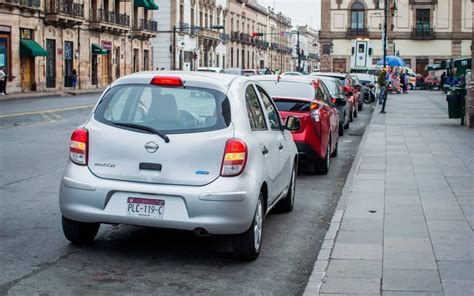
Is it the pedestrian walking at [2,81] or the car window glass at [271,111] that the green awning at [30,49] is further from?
the car window glass at [271,111]

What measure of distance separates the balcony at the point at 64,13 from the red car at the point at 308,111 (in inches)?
1473

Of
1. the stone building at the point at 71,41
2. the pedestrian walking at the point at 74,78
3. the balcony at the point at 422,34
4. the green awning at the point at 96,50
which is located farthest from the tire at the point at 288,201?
the balcony at the point at 422,34

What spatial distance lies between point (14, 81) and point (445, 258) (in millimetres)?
40916

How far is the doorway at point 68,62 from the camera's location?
52.3 metres

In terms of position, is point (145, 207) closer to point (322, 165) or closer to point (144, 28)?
point (322, 165)

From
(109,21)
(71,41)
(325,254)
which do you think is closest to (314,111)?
(325,254)

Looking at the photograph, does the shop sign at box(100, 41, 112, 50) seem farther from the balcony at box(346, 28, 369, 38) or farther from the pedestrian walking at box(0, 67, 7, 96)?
the balcony at box(346, 28, 369, 38)

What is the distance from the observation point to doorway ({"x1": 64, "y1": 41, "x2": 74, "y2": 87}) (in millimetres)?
52344

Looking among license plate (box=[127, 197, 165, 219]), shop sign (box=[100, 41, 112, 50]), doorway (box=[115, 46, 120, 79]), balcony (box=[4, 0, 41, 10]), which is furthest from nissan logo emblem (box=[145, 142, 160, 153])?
doorway (box=[115, 46, 120, 79])

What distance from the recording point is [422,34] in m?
77.7

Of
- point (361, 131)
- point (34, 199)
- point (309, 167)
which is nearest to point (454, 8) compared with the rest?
point (361, 131)

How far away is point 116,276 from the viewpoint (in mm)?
6473

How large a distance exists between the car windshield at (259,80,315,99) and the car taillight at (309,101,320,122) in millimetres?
373

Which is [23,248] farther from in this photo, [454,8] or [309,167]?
[454,8]
